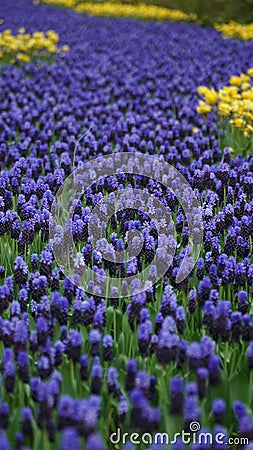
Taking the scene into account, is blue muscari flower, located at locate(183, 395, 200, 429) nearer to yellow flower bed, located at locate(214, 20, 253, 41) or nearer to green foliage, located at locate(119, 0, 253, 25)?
yellow flower bed, located at locate(214, 20, 253, 41)

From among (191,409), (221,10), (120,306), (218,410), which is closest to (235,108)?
(120,306)

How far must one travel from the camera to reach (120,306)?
3688mm

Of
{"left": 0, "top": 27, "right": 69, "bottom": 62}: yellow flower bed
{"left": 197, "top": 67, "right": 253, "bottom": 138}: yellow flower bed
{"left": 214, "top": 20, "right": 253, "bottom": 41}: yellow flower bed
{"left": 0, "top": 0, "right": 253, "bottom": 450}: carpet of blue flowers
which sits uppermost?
{"left": 214, "top": 20, "right": 253, "bottom": 41}: yellow flower bed

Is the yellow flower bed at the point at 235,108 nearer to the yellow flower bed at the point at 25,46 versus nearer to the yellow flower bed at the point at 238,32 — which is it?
the yellow flower bed at the point at 25,46

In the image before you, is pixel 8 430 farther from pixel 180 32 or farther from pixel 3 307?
pixel 180 32

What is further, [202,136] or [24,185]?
[202,136]

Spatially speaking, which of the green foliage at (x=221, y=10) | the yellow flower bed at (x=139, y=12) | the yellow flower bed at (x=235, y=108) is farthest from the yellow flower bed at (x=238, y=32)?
the yellow flower bed at (x=235, y=108)

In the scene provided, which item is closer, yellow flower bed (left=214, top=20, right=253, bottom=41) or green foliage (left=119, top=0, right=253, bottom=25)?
yellow flower bed (left=214, top=20, right=253, bottom=41)

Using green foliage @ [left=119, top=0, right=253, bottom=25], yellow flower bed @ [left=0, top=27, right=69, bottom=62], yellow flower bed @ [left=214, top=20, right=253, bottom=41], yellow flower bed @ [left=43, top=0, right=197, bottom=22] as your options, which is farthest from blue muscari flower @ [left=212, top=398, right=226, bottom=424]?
yellow flower bed @ [left=43, top=0, right=197, bottom=22]

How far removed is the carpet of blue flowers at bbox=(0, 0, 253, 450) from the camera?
2555mm

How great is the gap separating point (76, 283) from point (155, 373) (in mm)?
734

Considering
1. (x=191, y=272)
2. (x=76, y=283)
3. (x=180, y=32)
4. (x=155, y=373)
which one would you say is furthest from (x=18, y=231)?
(x=180, y=32)

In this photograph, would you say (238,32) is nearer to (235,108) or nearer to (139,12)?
(139,12)

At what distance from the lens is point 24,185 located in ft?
16.7
